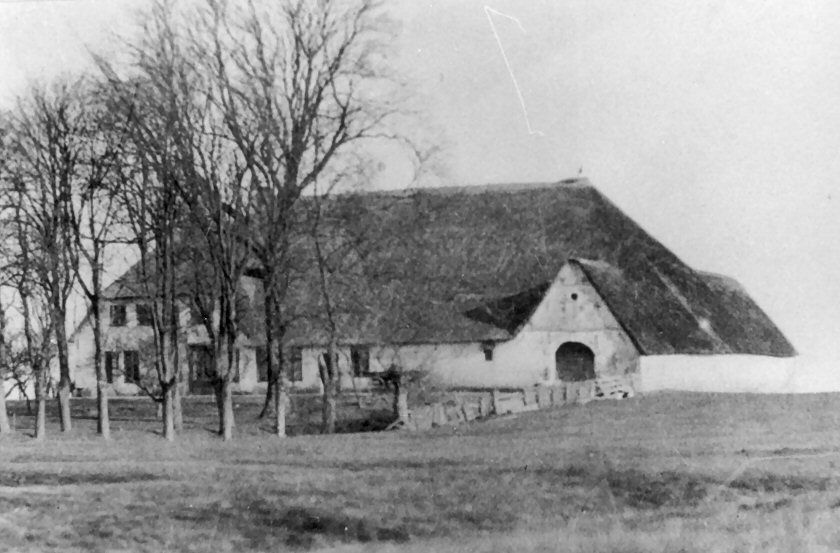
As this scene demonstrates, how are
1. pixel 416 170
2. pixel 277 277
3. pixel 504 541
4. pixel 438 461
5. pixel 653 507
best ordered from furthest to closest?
pixel 277 277 < pixel 416 170 < pixel 438 461 < pixel 653 507 < pixel 504 541

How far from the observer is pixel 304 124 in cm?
1384

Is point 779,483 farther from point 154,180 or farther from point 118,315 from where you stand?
point 118,315

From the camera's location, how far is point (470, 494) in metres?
9.64

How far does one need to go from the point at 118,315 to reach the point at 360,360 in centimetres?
863

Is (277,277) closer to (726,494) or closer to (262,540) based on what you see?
(262,540)

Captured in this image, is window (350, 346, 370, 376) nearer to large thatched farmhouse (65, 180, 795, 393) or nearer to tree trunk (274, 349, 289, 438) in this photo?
large thatched farmhouse (65, 180, 795, 393)

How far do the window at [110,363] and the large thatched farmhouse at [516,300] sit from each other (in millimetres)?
6103

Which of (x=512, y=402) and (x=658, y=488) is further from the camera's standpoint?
(x=512, y=402)

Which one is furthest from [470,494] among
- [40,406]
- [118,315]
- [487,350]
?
[118,315]

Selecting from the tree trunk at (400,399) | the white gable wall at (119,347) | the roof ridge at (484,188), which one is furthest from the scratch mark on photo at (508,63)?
the white gable wall at (119,347)

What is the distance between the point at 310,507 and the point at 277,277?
6.05 m

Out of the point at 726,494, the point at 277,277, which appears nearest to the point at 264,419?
the point at 277,277

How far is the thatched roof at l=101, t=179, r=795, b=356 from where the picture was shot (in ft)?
50.5

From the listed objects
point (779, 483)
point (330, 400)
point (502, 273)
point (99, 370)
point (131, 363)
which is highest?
point (502, 273)
